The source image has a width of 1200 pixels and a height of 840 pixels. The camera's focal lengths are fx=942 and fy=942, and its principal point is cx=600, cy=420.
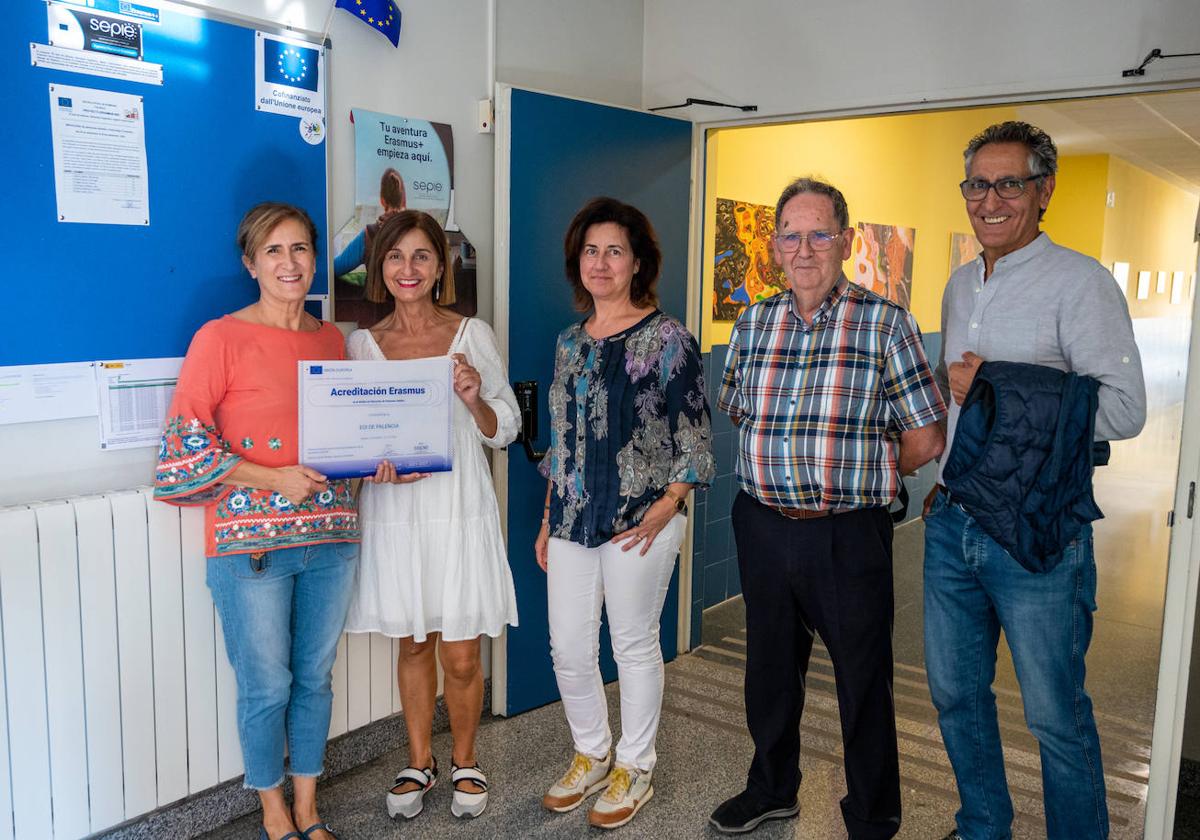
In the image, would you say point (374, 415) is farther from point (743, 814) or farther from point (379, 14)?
point (743, 814)

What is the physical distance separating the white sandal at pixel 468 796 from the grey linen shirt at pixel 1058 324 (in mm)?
1583

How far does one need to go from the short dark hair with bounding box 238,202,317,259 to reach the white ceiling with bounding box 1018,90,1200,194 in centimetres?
424

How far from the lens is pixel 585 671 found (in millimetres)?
2693

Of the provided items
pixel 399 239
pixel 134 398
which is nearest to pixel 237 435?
pixel 134 398

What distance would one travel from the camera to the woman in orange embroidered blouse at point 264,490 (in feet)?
7.37

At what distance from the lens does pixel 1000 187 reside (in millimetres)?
2107

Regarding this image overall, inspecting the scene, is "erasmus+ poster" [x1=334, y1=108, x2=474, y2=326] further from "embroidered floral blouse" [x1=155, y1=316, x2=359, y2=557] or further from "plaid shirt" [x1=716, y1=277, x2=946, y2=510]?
"plaid shirt" [x1=716, y1=277, x2=946, y2=510]

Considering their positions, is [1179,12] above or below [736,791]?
above

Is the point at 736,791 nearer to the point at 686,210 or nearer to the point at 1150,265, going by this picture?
the point at 686,210

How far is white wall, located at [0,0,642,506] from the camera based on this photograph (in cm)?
229

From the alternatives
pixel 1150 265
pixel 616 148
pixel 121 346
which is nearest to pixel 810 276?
pixel 616 148

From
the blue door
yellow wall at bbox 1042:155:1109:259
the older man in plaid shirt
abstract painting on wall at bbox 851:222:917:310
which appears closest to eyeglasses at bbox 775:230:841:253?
the older man in plaid shirt

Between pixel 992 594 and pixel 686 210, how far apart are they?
2200mm

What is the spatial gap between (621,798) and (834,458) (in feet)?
3.91
